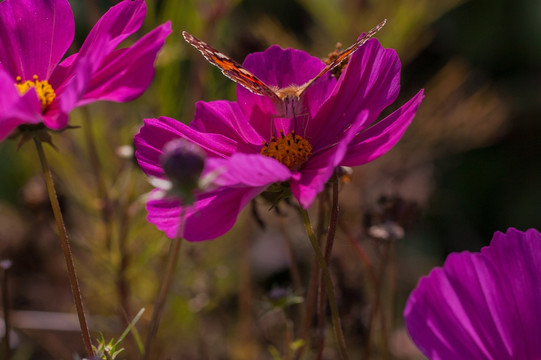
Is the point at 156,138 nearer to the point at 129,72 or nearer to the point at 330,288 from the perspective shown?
the point at 129,72

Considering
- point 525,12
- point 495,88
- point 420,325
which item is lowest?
point 420,325

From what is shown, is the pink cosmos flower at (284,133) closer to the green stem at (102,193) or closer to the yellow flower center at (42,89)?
the yellow flower center at (42,89)

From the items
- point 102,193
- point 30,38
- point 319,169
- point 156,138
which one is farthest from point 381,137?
point 102,193

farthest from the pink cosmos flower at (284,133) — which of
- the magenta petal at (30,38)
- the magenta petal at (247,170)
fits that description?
the magenta petal at (30,38)

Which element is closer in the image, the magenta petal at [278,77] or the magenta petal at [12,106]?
the magenta petal at [12,106]

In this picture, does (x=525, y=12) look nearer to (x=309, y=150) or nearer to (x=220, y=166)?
(x=309, y=150)

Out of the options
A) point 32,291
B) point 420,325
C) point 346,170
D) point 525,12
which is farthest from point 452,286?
point 525,12

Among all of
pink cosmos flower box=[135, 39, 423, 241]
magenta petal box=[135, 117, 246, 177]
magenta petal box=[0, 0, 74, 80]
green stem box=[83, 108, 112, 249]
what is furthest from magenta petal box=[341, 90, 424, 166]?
green stem box=[83, 108, 112, 249]
